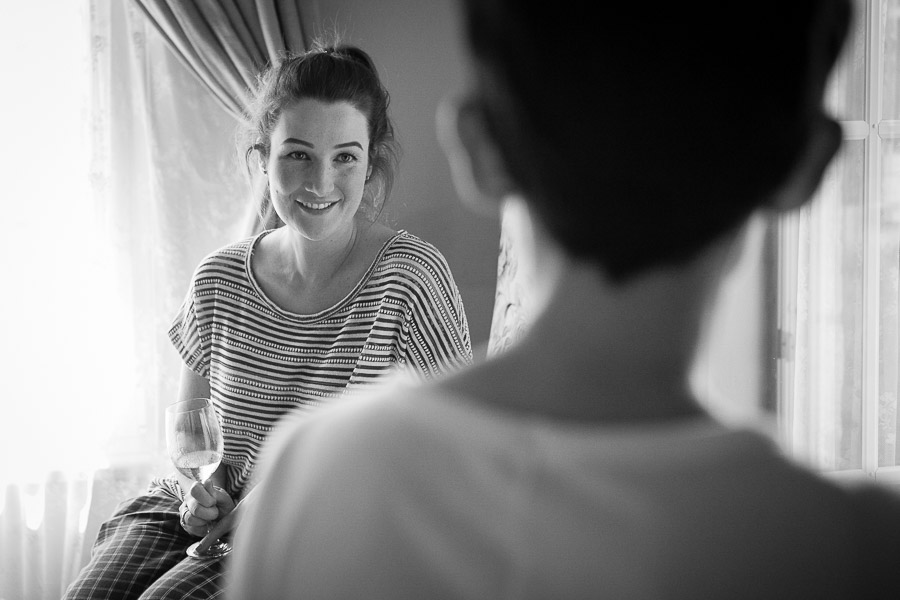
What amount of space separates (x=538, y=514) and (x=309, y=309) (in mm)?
1401

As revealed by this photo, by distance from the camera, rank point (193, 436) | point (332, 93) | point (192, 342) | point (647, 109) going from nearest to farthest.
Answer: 1. point (647, 109)
2. point (193, 436)
3. point (332, 93)
4. point (192, 342)

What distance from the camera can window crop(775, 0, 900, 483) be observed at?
8.75 ft

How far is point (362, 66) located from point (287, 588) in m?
1.46

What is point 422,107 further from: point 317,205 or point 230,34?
point 317,205

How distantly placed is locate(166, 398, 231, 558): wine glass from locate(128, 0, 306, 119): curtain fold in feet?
4.14

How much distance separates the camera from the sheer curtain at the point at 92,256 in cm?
249

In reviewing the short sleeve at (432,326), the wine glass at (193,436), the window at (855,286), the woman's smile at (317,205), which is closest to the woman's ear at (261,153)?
the woman's smile at (317,205)

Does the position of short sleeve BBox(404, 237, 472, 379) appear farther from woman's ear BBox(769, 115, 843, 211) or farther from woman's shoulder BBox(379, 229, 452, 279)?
woman's ear BBox(769, 115, 843, 211)

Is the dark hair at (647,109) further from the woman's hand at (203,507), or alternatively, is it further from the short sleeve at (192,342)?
the short sleeve at (192,342)

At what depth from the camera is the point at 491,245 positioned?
2.62 metres

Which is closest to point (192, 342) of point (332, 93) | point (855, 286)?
point (332, 93)

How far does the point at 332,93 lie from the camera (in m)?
1.57

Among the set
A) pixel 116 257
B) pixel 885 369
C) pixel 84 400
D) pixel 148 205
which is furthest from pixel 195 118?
pixel 885 369

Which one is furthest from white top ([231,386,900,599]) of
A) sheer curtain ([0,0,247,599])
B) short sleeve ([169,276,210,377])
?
sheer curtain ([0,0,247,599])
